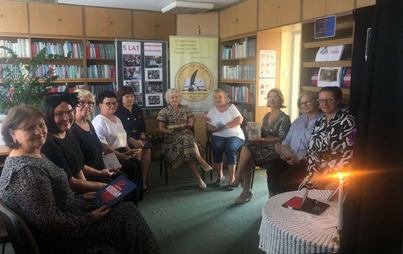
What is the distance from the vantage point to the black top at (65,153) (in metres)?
2.15

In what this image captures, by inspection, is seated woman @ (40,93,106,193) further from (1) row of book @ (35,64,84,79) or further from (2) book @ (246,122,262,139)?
(1) row of book @ (35,64,84,79)

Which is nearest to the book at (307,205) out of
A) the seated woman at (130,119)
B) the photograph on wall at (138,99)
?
the seated woman at (130,119)

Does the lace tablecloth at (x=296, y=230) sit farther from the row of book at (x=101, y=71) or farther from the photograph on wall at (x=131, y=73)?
the row of book at (x=101, y=71)

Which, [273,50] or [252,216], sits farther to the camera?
[273,50]

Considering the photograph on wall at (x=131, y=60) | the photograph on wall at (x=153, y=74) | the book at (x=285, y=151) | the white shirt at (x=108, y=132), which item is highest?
the photograph on wall at (x=131, y=60)

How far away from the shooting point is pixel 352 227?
1188mm

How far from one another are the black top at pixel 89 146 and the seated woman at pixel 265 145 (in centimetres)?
163

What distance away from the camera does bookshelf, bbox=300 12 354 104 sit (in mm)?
3406

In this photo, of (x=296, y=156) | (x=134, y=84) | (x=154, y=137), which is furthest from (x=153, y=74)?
(x=296, y=156)

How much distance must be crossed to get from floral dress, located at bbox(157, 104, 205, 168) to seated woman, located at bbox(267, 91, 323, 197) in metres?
1.19

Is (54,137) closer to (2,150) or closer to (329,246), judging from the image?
(2,150)

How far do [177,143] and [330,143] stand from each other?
6.82ft

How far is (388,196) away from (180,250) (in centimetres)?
195

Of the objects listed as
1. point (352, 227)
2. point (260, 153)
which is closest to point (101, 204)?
point (352, 227)
